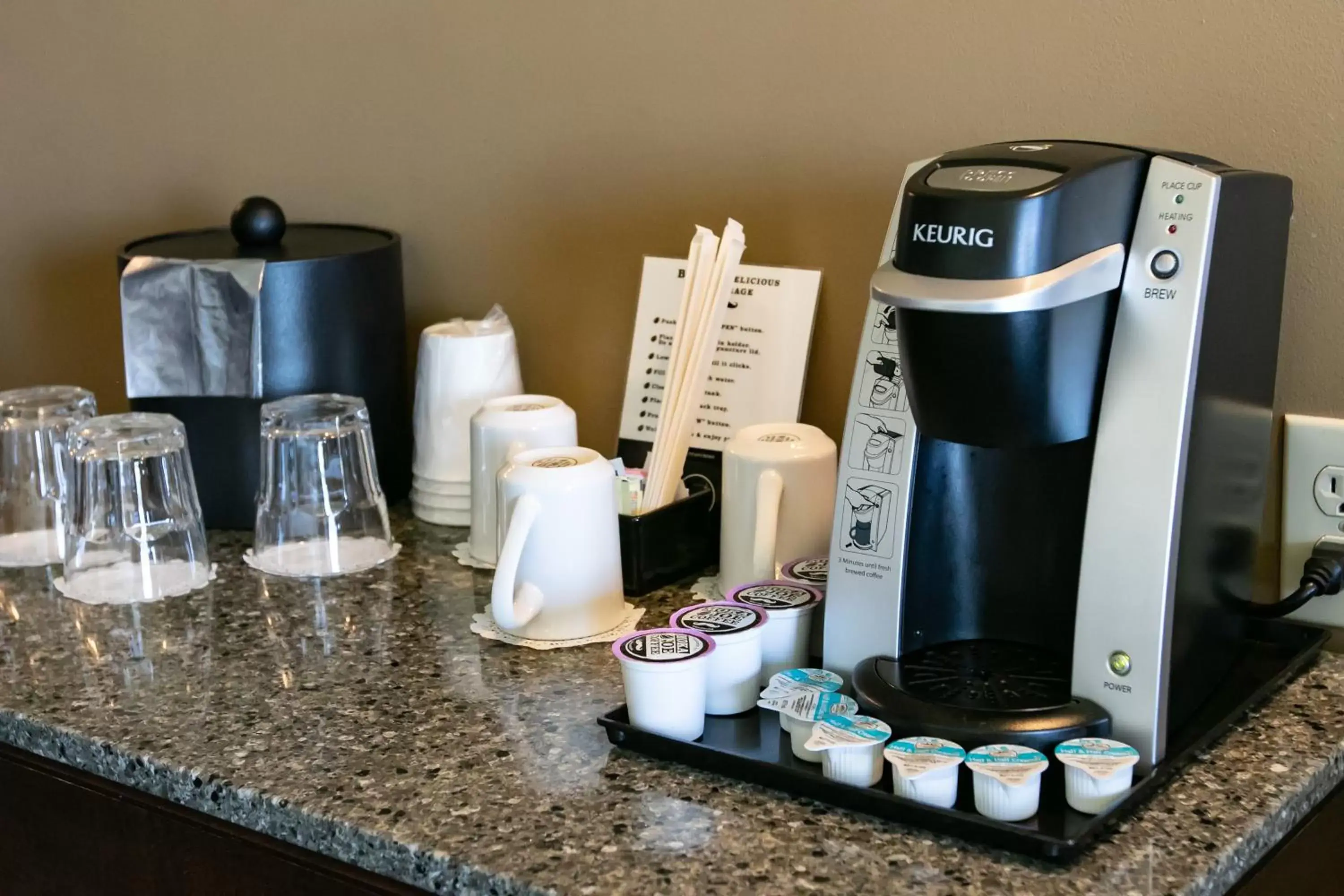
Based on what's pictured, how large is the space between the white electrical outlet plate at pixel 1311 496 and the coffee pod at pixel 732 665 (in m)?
0.39

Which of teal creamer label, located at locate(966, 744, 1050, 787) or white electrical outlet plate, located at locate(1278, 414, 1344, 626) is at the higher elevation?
white electrical outlet plate, located at locate(1278, 414, 1344, 626)

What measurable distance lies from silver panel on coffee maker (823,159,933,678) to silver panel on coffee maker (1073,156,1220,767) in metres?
0.12

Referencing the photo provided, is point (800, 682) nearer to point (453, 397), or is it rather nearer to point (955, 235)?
point (955, 235)

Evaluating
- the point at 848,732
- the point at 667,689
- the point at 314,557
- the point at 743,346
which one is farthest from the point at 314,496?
the point at 848,732

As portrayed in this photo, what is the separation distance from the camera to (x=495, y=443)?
1143 millimetres

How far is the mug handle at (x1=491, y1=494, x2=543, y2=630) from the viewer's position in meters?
0.97

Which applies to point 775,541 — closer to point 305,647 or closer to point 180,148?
point 305,647

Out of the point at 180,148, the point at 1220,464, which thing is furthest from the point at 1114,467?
the point at 180,148

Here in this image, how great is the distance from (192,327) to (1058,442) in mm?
786

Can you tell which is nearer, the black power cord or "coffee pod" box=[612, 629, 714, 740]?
"coffee pod" box=[612, 629, 714, 740]

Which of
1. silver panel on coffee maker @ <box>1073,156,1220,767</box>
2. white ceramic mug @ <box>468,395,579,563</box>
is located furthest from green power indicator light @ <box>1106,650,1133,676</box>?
white ceramic mug @ <box>468,395,579,563</box>

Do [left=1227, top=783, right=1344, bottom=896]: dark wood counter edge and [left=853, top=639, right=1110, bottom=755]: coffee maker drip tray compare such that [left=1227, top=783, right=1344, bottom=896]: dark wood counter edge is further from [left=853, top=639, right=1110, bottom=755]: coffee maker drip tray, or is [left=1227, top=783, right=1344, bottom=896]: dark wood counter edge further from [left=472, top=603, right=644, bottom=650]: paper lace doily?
[left=472, top=603, right=644, bottom=650]: paper lace doily

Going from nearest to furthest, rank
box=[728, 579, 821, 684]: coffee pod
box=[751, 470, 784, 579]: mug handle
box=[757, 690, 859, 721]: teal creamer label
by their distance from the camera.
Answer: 1. box=[757, 690, 859, 721]: teal creamer label
2. box=[728, 579, 821, 684]: coffee pod
3. box=[751, 470, 784, 579]: mug handle

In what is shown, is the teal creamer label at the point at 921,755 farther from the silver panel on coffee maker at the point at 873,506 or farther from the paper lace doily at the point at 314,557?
the paper lace doily at the point at 314,557
